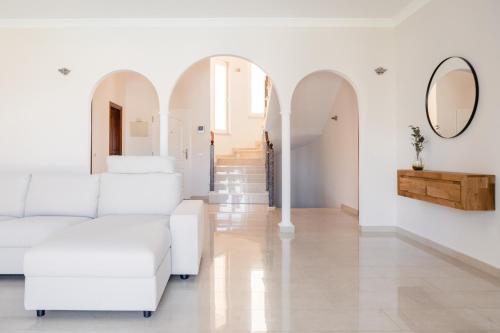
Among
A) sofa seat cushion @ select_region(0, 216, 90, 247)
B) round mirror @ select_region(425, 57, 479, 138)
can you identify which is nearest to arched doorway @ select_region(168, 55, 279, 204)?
round mirror @ select_region(425, 57, 479, 138)

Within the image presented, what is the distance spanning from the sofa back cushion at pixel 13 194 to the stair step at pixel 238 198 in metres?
4.51

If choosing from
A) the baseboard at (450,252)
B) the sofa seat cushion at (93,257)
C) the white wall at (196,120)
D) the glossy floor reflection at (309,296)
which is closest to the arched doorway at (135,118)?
the white wall at (196,120)

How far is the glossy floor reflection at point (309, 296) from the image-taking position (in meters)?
2.27

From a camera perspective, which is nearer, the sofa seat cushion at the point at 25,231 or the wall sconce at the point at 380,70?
the sofa seat cushion at the point at 25,231

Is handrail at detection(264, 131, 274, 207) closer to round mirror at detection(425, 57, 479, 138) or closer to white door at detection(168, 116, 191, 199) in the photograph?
white door at detection(168, 116, 191, 199)

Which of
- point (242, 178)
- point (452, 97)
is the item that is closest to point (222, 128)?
point (242, 178)

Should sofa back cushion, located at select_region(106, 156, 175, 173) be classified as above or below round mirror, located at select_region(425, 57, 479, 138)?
below

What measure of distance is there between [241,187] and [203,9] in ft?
14.2

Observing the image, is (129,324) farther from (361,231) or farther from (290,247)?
(361,231)

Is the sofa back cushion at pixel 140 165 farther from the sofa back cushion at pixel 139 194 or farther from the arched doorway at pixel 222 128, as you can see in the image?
the arched doorway at pixel 222 128

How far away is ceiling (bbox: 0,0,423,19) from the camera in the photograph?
4527mm

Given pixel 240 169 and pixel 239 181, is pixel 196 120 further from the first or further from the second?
pixel 239 181

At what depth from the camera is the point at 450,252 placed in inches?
152

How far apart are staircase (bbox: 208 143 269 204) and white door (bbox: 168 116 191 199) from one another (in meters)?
0.77
